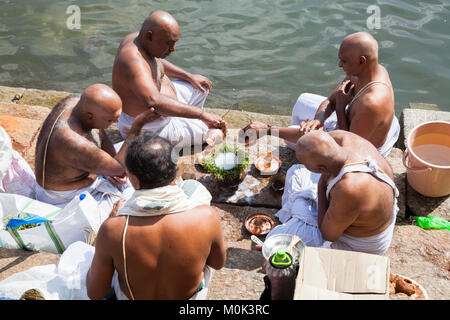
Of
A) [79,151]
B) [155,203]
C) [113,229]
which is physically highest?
[155,203]

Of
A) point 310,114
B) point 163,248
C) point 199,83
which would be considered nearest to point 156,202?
point 163,248

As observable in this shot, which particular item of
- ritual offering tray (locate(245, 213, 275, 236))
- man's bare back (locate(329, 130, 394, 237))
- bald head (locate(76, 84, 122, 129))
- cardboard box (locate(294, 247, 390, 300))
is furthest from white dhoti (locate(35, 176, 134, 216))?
man's bare back (locate(329, 130, 394, 237))

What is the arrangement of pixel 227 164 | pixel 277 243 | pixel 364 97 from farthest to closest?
pixel 227 164 < pixel 364 97 < pixel 277 243

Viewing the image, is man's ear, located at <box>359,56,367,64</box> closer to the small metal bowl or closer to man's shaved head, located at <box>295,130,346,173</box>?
man's shaved head, located at <box>295,130,346,173</box>

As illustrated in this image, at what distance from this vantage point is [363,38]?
4.82 metres

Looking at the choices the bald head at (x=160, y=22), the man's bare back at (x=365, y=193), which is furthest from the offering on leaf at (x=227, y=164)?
the bald head at (x=160, y=22)

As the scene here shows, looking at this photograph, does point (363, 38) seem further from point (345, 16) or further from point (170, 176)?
point (345, 16)

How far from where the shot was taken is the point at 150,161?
289 centimetres

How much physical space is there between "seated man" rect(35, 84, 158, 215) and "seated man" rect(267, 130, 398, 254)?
192 centimetres

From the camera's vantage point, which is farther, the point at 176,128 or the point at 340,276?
the point at 176,128

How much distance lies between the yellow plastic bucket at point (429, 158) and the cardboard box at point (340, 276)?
2.16 metres

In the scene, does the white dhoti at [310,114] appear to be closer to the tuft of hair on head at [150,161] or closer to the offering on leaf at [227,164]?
the offering on leaf at [227,164]

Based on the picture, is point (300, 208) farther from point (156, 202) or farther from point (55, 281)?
point (55, 281)

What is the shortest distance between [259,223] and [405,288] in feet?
5.83
